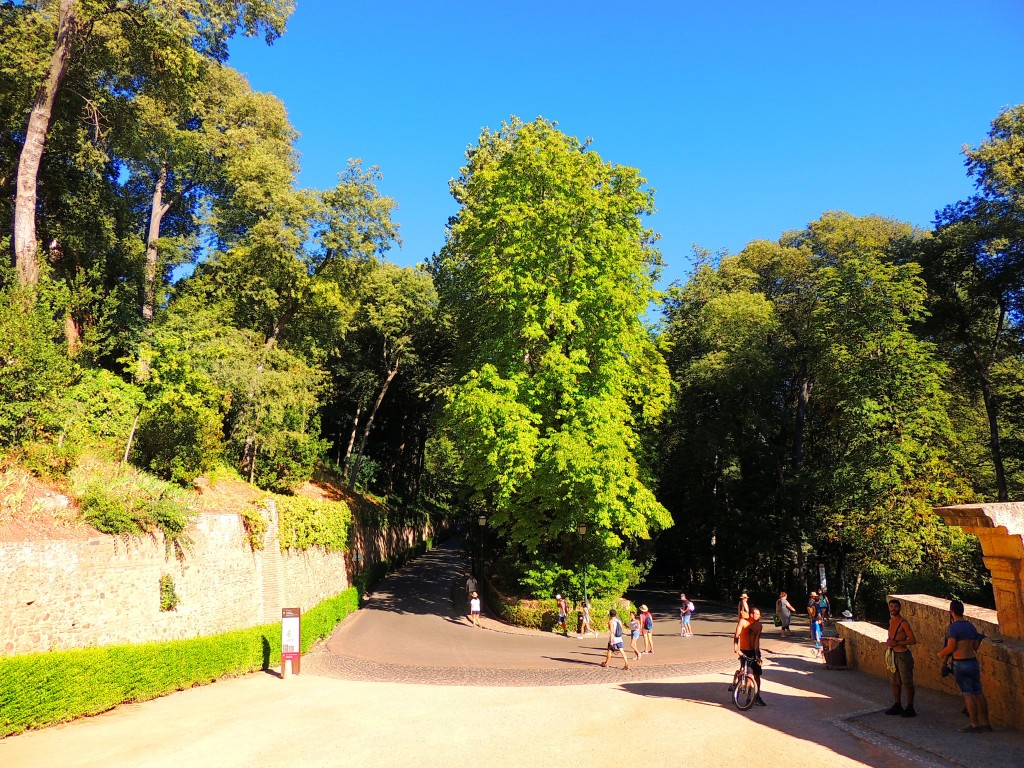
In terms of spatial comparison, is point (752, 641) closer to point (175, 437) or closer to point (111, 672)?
point (111, 672)

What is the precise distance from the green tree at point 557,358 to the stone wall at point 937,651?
754 cm

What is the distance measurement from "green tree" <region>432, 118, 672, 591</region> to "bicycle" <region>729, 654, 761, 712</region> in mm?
8305

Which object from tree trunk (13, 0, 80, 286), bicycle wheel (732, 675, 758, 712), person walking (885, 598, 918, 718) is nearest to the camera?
person walking (885, 598, 918, 718)

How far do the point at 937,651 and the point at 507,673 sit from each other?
29.8ft

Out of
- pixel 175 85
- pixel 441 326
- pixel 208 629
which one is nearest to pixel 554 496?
pixel 208 629

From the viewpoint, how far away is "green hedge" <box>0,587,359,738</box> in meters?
10.2

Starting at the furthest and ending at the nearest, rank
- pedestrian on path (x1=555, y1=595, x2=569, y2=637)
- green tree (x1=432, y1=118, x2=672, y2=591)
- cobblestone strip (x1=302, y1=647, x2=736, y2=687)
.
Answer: pedestrian on path (x1=555, y1=595, x2=569, y2=637) < green tree (x1=432, y1=118, x2=672, y2=591) < cobblestone strip (x1=302, y1=647, x2=736, y2=687)

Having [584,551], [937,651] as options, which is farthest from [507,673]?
[937,651]

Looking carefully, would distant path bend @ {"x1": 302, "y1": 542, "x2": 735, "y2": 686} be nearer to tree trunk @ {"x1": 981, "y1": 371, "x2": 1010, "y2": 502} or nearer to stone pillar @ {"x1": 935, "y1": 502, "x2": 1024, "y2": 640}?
stone pillar @ {"x1": 935, "y1": 502, "x2": 1024, "y2": 640}

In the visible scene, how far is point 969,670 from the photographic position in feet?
25.0

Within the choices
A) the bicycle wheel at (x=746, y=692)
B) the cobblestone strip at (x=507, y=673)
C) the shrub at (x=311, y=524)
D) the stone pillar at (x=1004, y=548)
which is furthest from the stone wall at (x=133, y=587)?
the stone pillar at (x=1004, y=548)

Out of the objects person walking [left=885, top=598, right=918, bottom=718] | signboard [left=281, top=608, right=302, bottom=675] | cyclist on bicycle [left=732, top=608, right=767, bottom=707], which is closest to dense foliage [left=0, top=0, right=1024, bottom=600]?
signboard [left=281, top=608, right=302, bottom=675]

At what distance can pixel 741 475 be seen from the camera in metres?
31.9

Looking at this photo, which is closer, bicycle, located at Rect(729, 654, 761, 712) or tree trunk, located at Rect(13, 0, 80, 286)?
bicycle, located at Rect(729, 654, 761, 712)
